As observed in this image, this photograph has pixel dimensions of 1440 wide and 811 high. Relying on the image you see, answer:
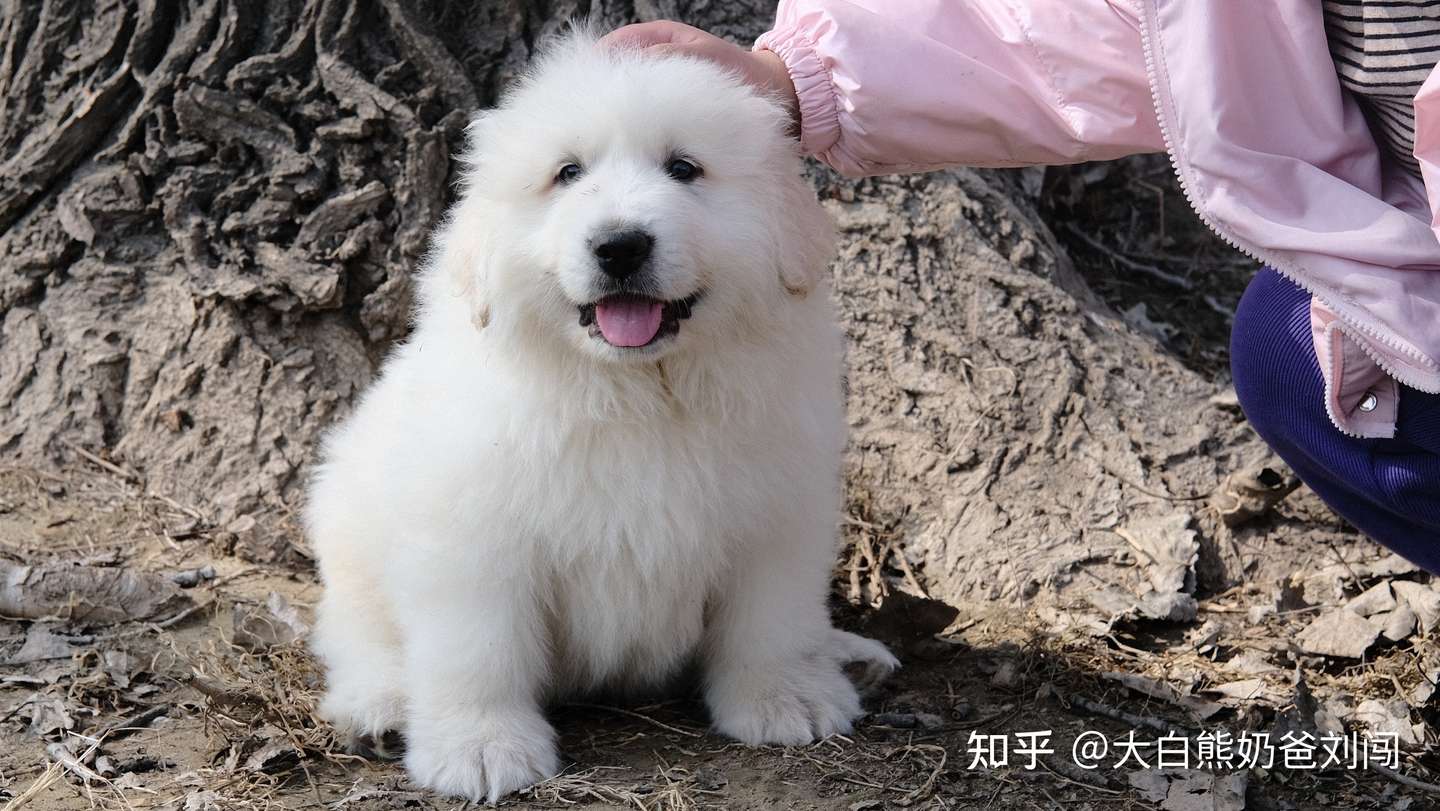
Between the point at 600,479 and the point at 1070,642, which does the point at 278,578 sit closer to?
the point at 600,479

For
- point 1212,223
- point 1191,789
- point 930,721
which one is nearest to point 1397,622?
point 1191,789

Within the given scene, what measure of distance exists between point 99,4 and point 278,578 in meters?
1.91

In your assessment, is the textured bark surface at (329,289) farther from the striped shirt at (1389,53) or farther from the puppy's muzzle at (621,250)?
the puppy's muzzle at (621,250)

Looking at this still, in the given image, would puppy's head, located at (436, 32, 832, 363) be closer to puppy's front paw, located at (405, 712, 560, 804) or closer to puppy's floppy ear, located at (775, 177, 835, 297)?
puppy's floppy ear, located at (775, 177, 835, 297)

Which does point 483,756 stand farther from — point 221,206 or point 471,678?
point 221,206

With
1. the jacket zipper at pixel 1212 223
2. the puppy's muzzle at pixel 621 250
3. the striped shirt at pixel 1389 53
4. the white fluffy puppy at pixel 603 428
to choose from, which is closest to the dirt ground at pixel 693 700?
the white fluffy puppy at pixel 603 428

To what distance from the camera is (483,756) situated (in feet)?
9.48

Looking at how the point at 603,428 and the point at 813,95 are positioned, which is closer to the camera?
the point at 603,428

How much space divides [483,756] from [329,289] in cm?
177

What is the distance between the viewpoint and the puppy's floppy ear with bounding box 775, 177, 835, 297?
9.19 ft

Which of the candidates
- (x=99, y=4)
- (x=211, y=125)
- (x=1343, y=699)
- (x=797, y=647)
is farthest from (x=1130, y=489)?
(x=99, y=4)

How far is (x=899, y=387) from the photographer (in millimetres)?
4332

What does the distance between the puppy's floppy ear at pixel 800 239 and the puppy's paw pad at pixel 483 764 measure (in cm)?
115

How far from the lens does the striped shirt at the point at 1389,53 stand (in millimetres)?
2510
